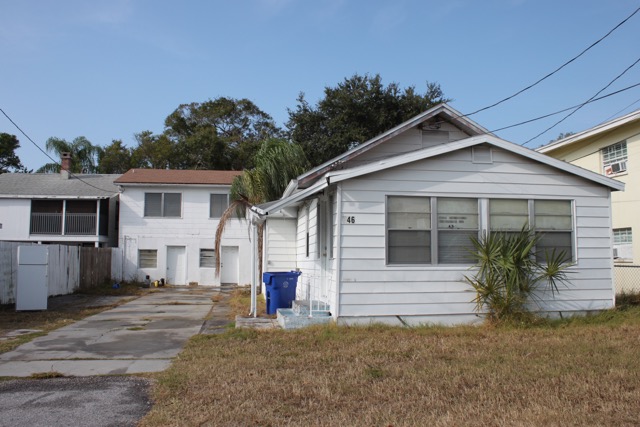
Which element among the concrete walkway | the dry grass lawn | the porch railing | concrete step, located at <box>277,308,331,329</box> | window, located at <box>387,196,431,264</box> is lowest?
the concrete walkway

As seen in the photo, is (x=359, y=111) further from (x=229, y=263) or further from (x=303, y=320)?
(x=303, y=320)

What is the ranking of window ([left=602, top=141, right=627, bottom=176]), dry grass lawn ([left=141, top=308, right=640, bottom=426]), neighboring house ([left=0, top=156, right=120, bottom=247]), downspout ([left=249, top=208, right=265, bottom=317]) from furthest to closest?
neighboring house ([left=0, top=156, right=120, bottom=247]), window ([left=602, top=141, right=627, bottom=176]), downspout ([left=249, top=208, right=265, bottom=317]), dry grass lawn ([left=141, top=308, right=640, bottom=426])

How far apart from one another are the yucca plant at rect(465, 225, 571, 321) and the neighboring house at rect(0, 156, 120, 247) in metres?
22.7

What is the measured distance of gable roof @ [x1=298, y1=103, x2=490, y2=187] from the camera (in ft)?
44.9

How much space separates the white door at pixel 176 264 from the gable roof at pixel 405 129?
14700 millimetres

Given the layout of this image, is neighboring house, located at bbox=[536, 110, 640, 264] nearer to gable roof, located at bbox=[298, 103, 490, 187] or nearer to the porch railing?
gable roof, located at bbox=[298, 103, 490, 187]

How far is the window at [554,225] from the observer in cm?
1098

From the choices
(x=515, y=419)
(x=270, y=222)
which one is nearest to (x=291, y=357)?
(x=515, y=419)

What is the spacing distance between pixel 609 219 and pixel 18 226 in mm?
27157

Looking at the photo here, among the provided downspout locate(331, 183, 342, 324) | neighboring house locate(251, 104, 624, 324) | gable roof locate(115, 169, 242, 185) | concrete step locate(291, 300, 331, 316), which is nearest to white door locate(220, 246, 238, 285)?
gable roof locate(115, 169, 242, 185)

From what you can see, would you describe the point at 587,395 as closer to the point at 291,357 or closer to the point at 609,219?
the point at 291,357

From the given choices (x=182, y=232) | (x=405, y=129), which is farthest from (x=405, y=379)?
(x=182, y=232)

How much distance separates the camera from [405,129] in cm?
1449

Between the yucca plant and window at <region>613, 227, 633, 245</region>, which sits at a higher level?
window at <region>613, 227, 633, 245</region>
